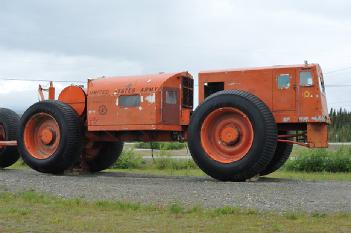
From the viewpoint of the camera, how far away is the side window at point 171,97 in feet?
49.5

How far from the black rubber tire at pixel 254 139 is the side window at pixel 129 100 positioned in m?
1.79

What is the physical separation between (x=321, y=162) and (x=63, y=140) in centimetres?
1140

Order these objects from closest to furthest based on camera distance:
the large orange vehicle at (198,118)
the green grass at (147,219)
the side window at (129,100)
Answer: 1. the green grass at (147,219)
2. the large orange vehicle at (198,118)
3. the side window at (129,100)

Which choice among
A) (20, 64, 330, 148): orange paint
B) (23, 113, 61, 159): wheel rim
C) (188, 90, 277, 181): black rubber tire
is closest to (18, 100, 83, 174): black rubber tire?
(23, 113, 61, 159): wheel rim

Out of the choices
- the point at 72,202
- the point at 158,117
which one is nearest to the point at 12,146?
the point at 158,117

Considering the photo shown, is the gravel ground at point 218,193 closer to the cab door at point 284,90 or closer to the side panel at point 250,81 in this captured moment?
the cab door at point 284,90

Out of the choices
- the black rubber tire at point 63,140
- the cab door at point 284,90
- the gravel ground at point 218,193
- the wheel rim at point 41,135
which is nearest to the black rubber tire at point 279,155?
the cab door at point 284,90

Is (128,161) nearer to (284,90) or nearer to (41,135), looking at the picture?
(41,135)

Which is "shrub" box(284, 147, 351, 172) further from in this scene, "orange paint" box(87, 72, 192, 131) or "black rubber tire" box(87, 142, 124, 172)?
"orange paint" box(87, 72, 192, 131)

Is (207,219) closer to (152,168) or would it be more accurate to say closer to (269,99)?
(269,99)

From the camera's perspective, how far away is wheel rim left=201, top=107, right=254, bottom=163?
45.0ft

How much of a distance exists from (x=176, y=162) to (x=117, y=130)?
10460 mm

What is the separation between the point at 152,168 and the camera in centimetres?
2555

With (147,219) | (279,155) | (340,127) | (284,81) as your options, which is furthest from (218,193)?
(340,127)
